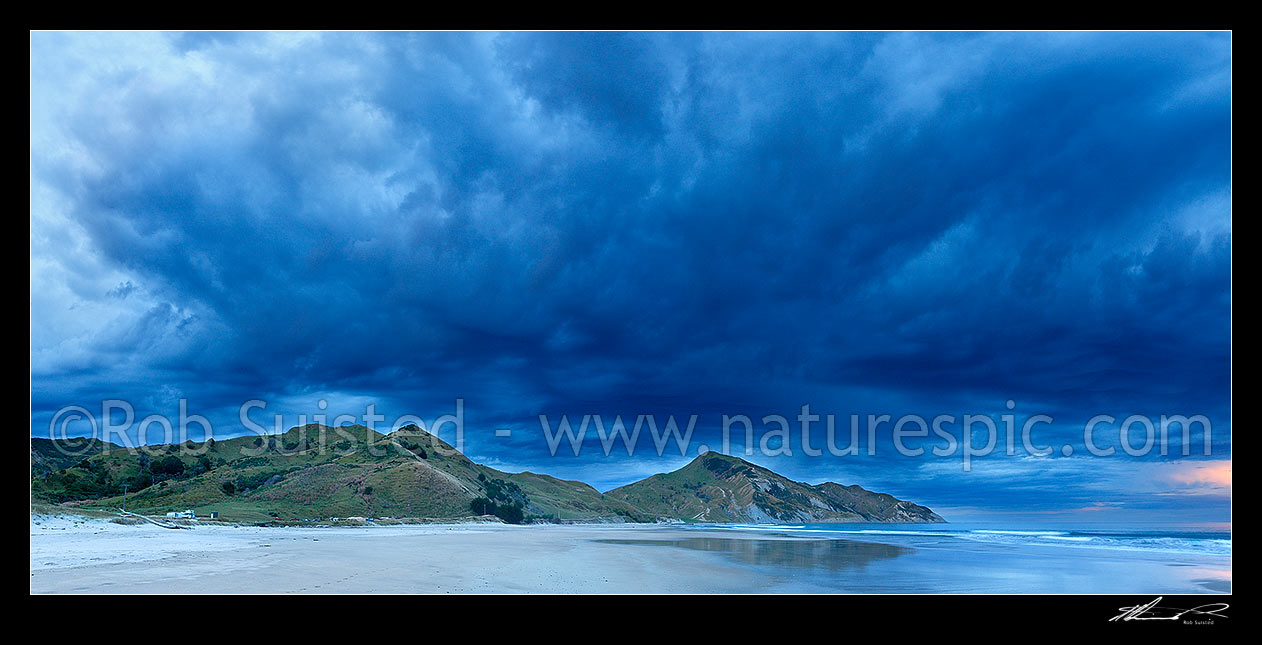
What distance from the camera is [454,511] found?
11350cm

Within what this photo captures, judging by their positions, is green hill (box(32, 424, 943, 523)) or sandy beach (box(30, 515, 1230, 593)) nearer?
sandy beach (box(30, 515, 1230, 593))

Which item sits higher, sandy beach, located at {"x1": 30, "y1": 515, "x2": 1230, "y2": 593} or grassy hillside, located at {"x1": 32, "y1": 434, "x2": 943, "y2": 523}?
sandy beach, located at {"x1": 30, "y1": 515, "x2": 1230, "y2": 593}
